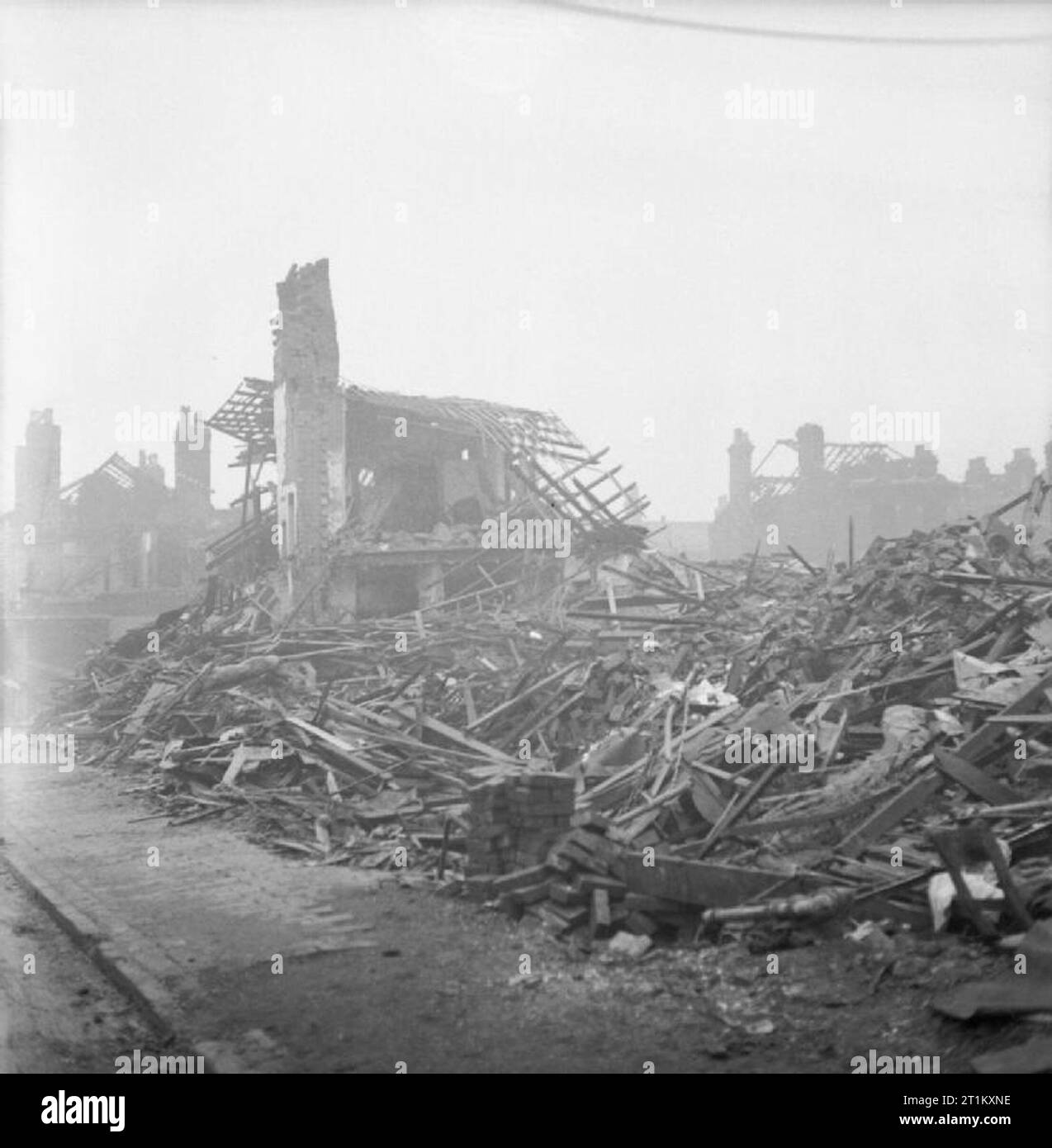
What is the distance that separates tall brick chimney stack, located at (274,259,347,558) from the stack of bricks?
48.7ft

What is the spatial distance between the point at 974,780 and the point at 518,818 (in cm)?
315

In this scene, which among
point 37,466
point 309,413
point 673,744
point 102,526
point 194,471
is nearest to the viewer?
point 673,744

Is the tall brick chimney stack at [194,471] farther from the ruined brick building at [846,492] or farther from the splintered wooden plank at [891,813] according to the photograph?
the splintered wooden plank at [891,813]

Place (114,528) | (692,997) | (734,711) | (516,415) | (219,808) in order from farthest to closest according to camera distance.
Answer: (114,528)
(516,415)
(219,808)
(734,711)
(692,997)

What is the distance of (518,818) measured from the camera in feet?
23.4

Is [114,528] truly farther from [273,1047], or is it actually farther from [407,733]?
[273,1047]

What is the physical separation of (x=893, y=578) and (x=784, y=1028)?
8.66m

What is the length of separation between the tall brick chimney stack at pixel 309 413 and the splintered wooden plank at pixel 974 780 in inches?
640

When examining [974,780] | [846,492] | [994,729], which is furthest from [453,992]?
[846,492]

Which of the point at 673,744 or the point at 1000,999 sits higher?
the point at 673,744

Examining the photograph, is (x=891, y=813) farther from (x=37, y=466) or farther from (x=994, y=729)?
(x=37, y=466)
